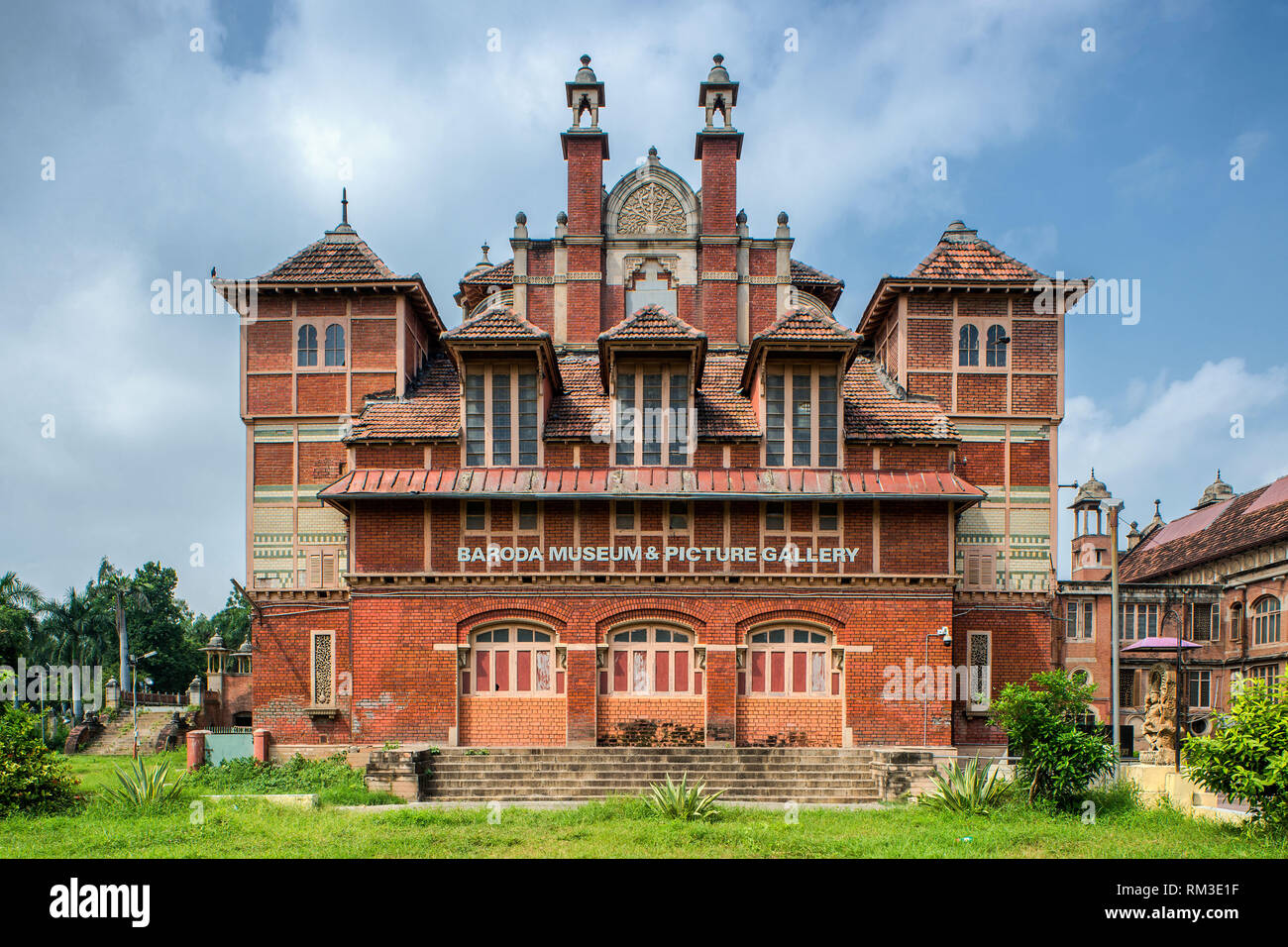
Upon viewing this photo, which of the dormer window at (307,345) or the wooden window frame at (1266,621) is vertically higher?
the dormer window at (307,345)

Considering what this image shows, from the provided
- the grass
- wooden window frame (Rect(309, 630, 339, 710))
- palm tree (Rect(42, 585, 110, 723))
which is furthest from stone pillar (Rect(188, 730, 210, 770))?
palm tree (Rect(42, 585, 110, 723))

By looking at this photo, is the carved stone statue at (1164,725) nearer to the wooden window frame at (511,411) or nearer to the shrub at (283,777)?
the wooden window frame at (511,411)

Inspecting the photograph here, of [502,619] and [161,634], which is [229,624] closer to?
[161,634]

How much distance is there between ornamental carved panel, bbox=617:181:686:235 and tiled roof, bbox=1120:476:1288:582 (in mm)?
25944

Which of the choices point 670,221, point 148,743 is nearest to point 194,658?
point 148,743

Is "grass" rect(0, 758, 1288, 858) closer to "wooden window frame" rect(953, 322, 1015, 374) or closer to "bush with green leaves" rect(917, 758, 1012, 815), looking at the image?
"bush with green leaves" rect(917, 758, 1012, 815)

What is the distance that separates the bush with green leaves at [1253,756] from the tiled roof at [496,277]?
20.8 metres

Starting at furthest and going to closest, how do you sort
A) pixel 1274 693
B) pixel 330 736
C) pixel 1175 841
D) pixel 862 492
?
pixel 330 736 < pixel 862 492 < pixel 1274 693 < pixel 1175 841

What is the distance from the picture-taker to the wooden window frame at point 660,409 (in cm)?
2395

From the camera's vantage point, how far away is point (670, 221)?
28.3 meters

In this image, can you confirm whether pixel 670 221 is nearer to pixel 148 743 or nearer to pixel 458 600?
pixel 458 600

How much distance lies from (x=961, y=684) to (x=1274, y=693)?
9.24 meters

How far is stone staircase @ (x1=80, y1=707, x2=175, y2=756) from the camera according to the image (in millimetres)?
37312
